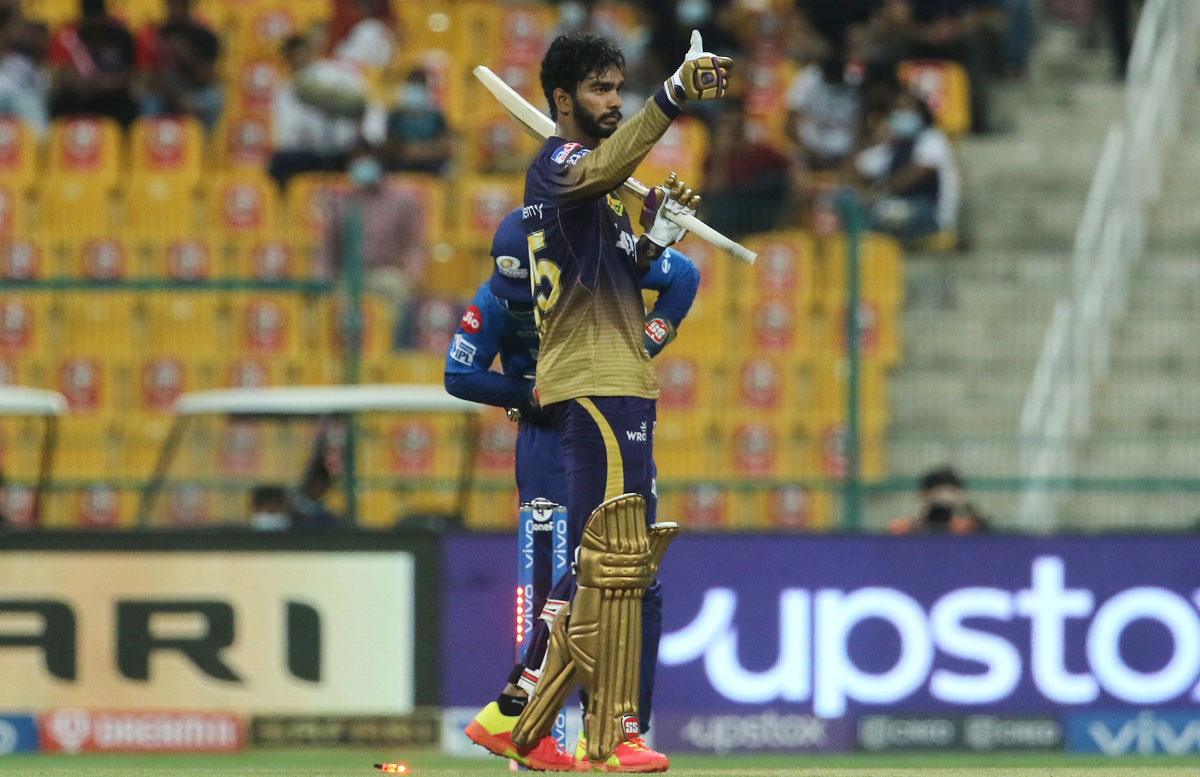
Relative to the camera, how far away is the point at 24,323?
40.2 feet

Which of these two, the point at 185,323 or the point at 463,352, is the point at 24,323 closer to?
A: the point at 185,323

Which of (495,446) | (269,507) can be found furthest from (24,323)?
(495,446)

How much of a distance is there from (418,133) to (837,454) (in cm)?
549

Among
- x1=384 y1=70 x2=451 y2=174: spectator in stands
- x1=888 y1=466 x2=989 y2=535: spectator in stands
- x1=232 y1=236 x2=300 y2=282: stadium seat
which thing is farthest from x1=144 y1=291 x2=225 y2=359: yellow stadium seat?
x1=888 y1=466 x2=989 y2=535: spectator in stands

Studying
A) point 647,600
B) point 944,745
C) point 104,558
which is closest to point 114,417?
point 104,558

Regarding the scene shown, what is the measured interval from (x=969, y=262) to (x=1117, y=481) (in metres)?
3.74

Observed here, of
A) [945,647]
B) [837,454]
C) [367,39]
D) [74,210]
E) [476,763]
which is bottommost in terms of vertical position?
[476,763]

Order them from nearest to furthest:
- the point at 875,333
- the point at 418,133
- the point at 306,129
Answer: the point at 875,333 < the point at 418,133 < the point at 306,129

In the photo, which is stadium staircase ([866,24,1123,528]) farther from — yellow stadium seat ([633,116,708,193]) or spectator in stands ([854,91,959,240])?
yellow stadium seat ([633,116,708,193])

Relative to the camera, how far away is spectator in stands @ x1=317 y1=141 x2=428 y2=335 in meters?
12.1

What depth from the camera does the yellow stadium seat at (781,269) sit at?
12.9 metres

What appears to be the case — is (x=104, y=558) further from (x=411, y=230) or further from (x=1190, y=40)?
(x=1190, y=40)

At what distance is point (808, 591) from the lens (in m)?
11.3

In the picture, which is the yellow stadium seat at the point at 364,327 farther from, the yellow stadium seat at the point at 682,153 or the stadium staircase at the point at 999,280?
the yellow stadium seat at the point at 682,153
